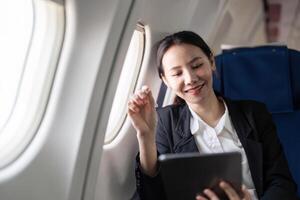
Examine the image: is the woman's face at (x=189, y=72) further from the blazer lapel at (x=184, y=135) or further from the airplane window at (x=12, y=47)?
the airplane window at (x=12, y=47)

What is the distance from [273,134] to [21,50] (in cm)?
102

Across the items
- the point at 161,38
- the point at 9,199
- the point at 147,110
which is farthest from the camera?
the point at 161,38

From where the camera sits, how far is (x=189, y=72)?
1.63 m

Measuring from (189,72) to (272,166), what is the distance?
49cm

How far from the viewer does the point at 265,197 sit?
5.18ft

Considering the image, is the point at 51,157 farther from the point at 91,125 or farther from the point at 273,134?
the point at 273,134

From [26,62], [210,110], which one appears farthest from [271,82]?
[26,62]

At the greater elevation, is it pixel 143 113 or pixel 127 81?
pixel 127 81

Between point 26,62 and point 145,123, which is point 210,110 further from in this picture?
point 26,62

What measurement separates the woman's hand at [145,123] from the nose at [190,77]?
0.52ft

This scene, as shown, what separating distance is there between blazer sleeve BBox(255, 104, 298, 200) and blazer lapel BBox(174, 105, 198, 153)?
28cm

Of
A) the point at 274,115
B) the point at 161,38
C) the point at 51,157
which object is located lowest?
the point at 51,157

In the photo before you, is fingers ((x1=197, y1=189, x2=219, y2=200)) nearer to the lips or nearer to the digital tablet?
the digital tablet

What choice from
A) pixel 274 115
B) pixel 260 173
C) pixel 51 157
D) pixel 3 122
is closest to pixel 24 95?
pixel 3 122
